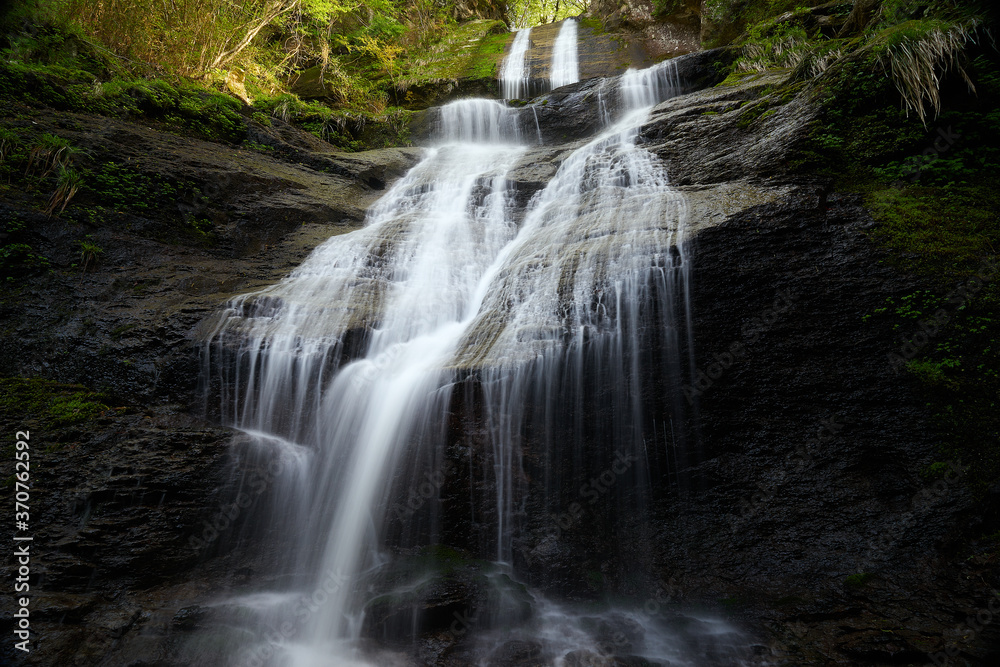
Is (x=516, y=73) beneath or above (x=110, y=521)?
above

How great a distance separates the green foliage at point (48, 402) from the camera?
14.7ft

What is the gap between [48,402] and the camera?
15.1ft

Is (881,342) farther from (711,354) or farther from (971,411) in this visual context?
(711,354)

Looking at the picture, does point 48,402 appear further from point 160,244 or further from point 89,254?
point 160,244

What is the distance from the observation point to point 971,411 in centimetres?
365

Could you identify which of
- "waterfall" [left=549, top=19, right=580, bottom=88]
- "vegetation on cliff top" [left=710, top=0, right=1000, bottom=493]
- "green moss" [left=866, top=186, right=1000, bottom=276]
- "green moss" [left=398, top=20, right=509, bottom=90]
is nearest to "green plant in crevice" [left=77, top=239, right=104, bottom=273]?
"vegetation on cliff top" [left=710, top=0, right=1000, bottom=493]

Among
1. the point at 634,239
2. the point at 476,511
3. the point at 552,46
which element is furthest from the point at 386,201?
the point at 552,46

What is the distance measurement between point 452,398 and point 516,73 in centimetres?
1385

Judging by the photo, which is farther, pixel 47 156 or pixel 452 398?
pixel 47 156

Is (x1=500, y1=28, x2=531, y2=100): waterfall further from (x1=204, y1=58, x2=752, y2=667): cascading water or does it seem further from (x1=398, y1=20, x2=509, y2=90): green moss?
(x1=204, y1=58, x2=752, y2=667): cascading water

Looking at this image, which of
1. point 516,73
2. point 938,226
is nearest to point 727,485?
point 938,226

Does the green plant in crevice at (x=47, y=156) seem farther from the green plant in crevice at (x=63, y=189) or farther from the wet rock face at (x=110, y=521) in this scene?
the wet rock face at (x=110, y=521)

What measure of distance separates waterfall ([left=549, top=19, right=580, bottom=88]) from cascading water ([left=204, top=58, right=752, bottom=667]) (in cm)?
973

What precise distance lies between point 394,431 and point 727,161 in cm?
551
